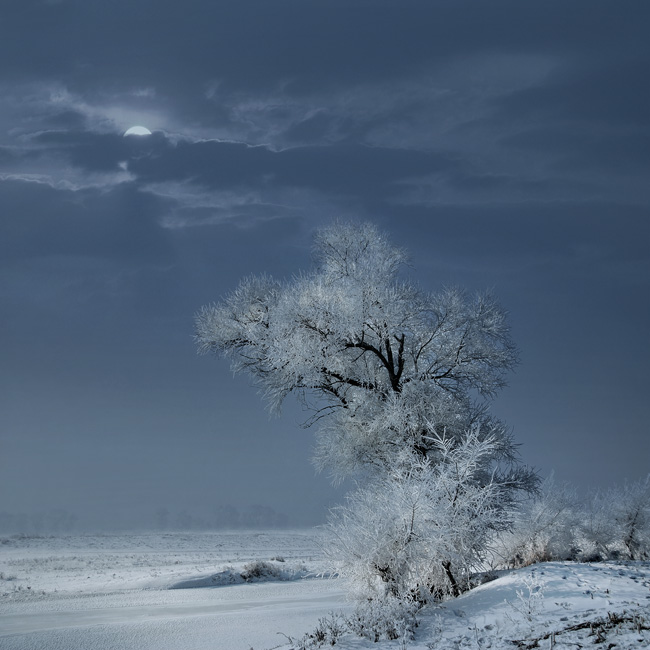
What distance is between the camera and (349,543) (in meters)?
10.9

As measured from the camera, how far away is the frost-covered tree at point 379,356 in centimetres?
1680

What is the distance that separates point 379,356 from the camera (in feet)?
59.4

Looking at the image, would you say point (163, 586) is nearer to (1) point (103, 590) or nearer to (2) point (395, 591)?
(1) point (103, 590)

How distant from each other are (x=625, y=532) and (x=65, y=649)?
2500cm

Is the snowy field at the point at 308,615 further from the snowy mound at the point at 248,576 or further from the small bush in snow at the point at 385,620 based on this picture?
the snowy mound at the point at 248,576

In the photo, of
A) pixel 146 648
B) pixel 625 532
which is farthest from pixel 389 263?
pixel 625 532

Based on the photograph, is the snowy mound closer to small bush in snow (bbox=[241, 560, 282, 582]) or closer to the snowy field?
small bush in snow (bbox=[241, 560, 282, 582])

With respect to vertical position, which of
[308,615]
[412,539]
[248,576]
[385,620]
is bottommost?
[248,576]

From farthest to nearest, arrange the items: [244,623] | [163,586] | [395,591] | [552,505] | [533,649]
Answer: [552,505] < [163,586] < [244,623] < [395,591] < [533,649]

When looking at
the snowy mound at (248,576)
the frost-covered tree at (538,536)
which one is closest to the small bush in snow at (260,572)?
the snowy mound at (248,576)

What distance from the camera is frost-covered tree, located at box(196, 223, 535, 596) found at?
55.1 feet

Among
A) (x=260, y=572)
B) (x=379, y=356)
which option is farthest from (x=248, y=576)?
(x=379, y=356)

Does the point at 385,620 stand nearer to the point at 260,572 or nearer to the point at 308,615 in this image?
the point at 308,615

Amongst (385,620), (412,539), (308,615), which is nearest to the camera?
(385,620)
